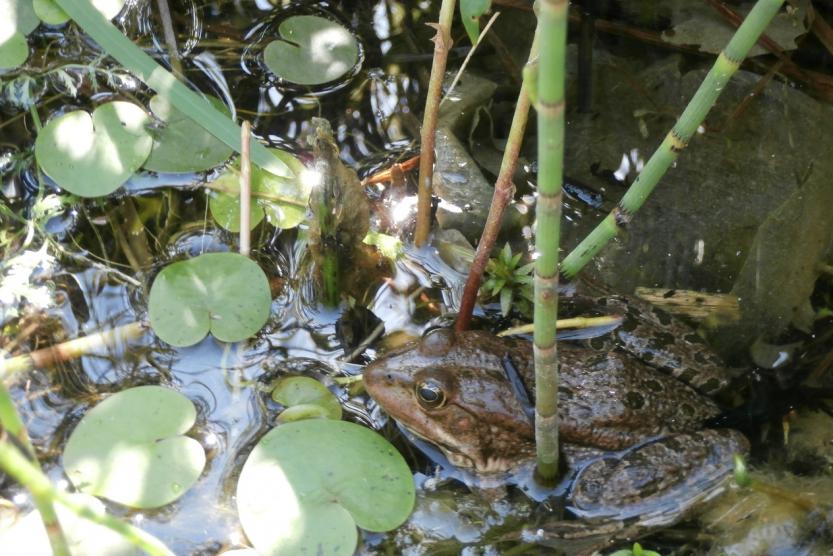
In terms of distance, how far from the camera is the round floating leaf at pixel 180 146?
3.31m

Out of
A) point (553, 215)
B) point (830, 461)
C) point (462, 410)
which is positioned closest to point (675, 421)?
point (830, 461)

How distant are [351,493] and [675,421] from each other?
47.6 inches

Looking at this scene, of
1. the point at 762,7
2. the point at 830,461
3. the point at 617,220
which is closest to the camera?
the point at 762,7

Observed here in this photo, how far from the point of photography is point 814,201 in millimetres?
3277

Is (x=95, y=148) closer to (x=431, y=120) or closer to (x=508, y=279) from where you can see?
(x=431, y=120)

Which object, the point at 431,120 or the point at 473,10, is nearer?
the point at 473,10

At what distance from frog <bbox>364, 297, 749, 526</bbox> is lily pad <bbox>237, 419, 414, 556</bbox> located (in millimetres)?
253

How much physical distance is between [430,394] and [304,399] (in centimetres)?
45

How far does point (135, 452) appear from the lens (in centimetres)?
262

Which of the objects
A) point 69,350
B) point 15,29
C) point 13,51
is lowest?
point 69,350

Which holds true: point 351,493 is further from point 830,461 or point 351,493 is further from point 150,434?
point 830,461

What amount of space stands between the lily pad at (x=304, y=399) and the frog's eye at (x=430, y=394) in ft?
0.98

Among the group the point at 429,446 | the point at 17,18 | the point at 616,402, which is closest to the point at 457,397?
the point at 429,446

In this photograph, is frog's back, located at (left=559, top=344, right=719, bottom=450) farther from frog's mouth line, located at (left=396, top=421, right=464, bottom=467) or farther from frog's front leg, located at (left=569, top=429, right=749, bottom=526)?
frog's mouth line, located at (left=396, top=421, right=464, bottom=467)
